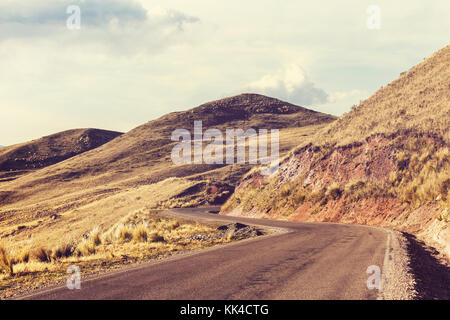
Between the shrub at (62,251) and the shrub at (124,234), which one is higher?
the shrub at (62,251)

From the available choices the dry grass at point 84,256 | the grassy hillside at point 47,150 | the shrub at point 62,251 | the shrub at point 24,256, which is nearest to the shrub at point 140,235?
the dry grass at point 84,256

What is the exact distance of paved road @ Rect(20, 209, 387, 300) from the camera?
7.47 meters

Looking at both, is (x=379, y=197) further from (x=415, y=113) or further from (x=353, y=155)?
(x=415, y=113)

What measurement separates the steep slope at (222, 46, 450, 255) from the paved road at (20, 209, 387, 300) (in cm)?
753

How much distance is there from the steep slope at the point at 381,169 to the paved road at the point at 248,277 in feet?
24.7

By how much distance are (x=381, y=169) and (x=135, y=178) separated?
63.0 metres

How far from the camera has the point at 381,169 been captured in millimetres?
31016

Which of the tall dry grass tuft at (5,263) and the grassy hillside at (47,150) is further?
the grassy hillside at (47,150)

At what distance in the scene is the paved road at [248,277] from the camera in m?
7.47

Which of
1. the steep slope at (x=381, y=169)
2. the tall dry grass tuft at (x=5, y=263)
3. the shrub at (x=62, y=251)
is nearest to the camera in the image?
the tall dry grass tuft at (x=5, y=263)

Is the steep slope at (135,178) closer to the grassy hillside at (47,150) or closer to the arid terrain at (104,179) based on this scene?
the arid terrain at (104,179)

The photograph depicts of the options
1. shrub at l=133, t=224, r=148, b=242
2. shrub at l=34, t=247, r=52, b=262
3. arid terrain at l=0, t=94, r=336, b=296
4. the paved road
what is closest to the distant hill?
arid terrain at l=0, t=94, r=336, b=296

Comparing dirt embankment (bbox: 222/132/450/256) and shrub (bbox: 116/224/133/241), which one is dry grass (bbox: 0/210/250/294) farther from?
dirt embankment (bbox: 222/132/450/256)
